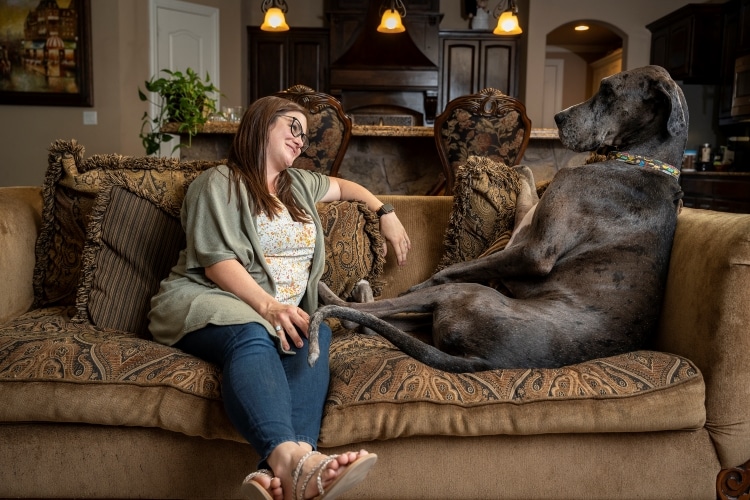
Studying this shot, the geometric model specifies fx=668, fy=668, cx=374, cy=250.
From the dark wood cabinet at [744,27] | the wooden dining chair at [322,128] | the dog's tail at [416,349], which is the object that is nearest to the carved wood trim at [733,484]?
the dog's tail at [416,349]

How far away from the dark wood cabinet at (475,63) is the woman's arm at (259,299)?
721cm

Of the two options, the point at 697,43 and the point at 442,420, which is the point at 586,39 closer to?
the point at 697,43

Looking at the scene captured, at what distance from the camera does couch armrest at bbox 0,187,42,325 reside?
7.14ft

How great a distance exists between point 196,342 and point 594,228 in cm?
115

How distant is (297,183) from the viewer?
2107 millimetres

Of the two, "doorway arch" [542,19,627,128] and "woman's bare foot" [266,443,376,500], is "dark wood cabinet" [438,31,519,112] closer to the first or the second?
"doorway arch" [542,19,627,128]

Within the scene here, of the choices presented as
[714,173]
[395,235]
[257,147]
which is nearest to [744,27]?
[714,173]

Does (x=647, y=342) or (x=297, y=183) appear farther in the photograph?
(x=297, y=183)

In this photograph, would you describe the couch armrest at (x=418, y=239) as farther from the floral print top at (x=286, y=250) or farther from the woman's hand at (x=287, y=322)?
the woman's hand at (x=287, y=322)

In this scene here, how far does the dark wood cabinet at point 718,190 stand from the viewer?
5.76 m

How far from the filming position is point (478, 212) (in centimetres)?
236

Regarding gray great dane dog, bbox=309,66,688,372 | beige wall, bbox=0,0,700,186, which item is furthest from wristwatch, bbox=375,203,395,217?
beige wall, bbox=0,0,700,186

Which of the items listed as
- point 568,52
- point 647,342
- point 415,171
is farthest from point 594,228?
point 568,52

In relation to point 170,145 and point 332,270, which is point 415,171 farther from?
point 170,145
